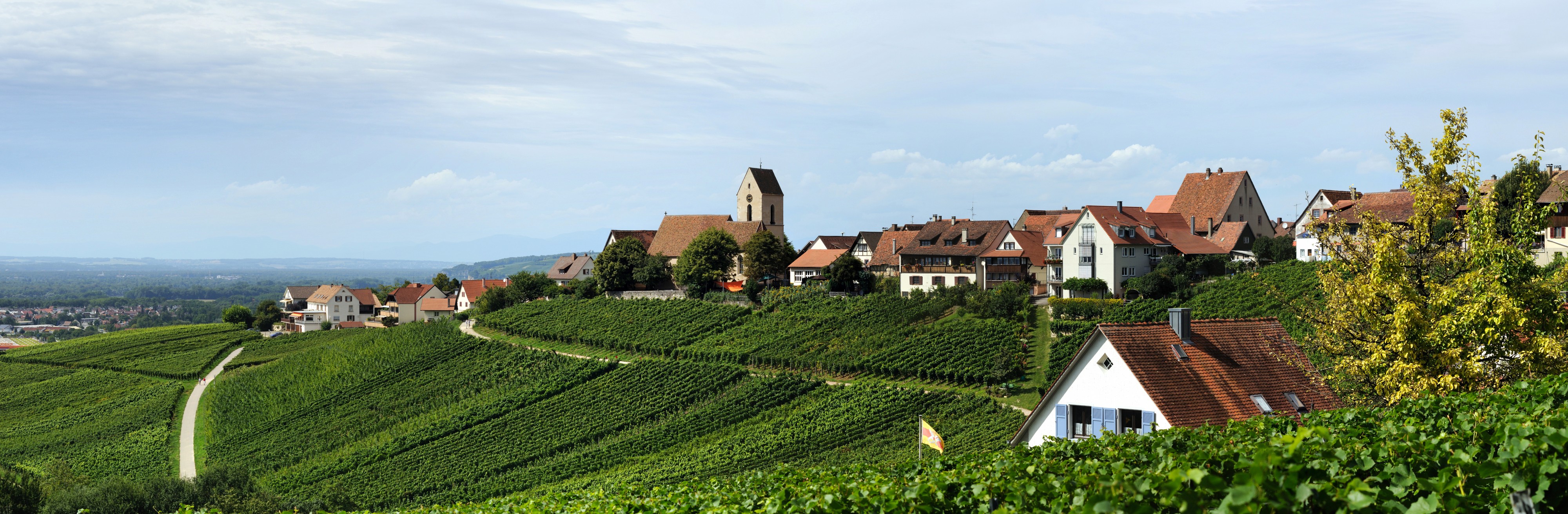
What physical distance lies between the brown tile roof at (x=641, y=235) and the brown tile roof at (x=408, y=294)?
3002 cm

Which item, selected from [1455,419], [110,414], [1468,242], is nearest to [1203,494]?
[1455,419]

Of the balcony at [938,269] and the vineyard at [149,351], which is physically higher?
the balcony at [938,269]

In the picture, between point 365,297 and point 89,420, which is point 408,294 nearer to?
point 365,297

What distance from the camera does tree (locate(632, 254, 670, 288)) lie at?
8538cm

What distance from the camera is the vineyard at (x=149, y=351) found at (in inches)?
3280

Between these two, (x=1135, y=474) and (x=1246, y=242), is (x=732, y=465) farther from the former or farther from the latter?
(x=1246, y=242)

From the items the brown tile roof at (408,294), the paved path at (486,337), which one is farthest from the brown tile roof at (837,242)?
the brown tile roof at (408,294)

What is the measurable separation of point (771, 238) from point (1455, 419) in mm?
74138

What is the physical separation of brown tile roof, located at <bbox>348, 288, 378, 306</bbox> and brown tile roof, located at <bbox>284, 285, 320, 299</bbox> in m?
Answer: 9.59

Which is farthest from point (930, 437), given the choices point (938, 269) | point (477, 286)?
point (477, 286)

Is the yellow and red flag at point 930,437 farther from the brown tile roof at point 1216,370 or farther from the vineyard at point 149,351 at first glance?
the vineyard at point 149,351

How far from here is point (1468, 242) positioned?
50.2ft

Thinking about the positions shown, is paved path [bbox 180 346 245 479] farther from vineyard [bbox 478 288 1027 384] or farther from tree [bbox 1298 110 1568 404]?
tree [bbox 1298 110 1568 404]

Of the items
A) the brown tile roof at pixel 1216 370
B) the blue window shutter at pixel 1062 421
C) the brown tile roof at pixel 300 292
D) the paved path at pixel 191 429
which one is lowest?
the paved path at pixel 191 429
